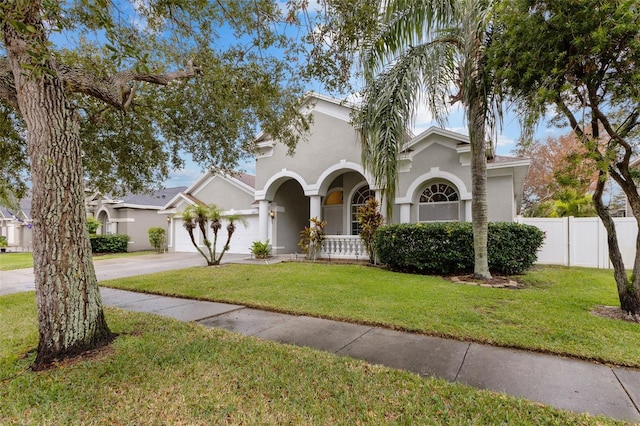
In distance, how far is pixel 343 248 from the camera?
14430mm

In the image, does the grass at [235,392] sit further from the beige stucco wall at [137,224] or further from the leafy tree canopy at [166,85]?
the beige stucco wall at [137,224]

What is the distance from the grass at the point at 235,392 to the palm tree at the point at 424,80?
6.17 metres

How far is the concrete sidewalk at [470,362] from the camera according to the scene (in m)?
3.10

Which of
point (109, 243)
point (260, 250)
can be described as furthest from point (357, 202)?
point (109, 243)

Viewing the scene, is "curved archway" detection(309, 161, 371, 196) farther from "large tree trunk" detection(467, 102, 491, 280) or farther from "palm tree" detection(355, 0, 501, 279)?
"large tree trunk" detection(467, 102, 491, 280)

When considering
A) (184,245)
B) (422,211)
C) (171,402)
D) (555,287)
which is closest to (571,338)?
(555,287)

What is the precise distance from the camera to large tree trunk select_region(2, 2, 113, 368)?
3.80 m

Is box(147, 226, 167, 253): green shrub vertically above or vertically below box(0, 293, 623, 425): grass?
above

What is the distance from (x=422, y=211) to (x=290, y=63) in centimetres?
892

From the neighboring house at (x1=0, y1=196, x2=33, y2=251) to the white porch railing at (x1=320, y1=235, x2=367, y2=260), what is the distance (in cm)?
3000

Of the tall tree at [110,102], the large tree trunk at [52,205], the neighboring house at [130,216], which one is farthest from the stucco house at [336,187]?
the large tree trunk at [52,205]

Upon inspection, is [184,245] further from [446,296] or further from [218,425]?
[218,425]

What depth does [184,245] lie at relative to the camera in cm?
2039

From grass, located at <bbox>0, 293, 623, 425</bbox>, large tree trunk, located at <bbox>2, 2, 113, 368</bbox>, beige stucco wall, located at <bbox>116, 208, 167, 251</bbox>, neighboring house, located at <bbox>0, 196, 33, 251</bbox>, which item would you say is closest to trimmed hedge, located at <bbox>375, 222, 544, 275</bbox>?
grass, located at <bbox>0, 293, 623, 425</bbox>
